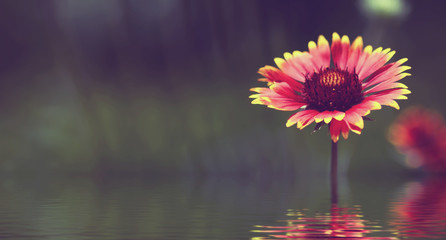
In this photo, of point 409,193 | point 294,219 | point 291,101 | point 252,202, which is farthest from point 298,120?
point 409,193

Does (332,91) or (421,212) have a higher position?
(332,91)

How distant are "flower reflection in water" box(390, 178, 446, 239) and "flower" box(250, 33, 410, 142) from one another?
0.34 meters

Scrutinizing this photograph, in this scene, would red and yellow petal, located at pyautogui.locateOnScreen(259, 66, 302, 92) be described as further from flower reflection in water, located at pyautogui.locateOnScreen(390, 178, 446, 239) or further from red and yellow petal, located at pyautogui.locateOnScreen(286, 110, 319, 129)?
flower reflection in water, located at pyautogui.locateOnScreen(390, 178, 446, 239)

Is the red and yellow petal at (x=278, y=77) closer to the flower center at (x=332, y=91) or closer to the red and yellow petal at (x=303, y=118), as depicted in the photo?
the flower center at (x=332, y=91)

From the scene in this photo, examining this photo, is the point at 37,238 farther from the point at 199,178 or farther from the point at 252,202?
the point at 199,178

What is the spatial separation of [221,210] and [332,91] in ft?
2.08

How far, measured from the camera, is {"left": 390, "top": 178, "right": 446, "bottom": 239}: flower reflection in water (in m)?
1.74

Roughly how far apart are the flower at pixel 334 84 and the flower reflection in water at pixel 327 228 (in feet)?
0.86

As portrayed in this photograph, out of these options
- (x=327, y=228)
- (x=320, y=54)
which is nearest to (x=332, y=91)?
(x=320, y=54)

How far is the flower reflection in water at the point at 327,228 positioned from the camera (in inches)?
65.7

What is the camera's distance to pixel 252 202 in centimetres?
263

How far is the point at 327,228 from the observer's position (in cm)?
180

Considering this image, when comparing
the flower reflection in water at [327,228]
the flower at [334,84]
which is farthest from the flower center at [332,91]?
the flower reflection in water at [327,228]

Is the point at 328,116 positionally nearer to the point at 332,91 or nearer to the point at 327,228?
the point at 332,91
